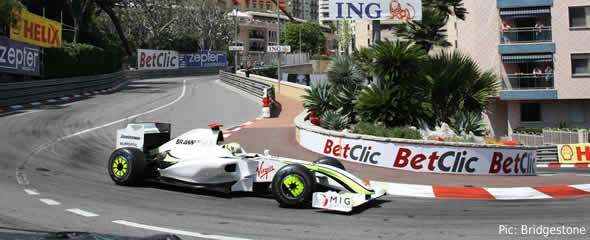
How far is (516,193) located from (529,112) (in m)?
24.4

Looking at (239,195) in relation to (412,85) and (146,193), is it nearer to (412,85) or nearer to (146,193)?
(146,193)

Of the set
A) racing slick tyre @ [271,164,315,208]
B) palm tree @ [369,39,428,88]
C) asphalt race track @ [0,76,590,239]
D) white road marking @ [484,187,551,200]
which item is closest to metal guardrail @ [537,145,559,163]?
palm tree @ [369,39,428,88]

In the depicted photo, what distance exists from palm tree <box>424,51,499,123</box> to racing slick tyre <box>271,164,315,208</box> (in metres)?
12.0

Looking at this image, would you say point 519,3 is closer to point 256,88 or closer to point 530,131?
point 530,131

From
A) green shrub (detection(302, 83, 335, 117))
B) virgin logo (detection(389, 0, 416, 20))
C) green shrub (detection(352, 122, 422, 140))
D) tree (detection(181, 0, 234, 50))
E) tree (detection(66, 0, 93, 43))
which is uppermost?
tree (detection(181, 0, 234, 50))

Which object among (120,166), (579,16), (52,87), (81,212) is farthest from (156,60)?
(81,212)

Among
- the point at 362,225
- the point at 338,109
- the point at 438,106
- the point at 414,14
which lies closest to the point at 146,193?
the point at 362,225

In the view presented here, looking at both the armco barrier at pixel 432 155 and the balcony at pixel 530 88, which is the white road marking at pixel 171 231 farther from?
the balcony at pixel 530 88

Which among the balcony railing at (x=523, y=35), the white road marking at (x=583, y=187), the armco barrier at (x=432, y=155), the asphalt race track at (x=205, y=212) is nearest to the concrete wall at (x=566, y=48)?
the balcony railing at (x=523, y=35)

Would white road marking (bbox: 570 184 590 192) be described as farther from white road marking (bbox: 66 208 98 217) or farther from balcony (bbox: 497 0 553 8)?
balcony (bbox: 497 0 553 8)

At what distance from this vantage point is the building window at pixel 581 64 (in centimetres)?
3058

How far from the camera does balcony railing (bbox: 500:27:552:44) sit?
1233 inches

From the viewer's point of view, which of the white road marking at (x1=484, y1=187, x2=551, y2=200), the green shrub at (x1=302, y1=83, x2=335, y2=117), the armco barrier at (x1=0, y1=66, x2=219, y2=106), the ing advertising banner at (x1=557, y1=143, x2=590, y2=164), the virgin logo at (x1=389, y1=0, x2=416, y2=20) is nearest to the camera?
the white road marking at (x1=484, y1=187, x2=551, y2=200)

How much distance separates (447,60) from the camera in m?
19.5
